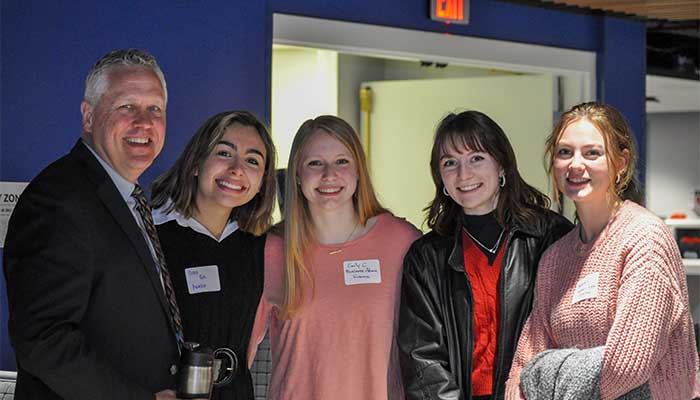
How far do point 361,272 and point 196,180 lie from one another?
24.5 inches

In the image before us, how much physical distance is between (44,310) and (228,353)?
837 millimetres

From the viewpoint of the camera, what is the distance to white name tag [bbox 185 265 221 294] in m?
3.10

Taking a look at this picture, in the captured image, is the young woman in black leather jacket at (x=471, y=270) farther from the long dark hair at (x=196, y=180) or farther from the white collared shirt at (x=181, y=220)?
the white collared shirt at (x=181, y=220)

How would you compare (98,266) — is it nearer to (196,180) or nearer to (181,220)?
(181,220)

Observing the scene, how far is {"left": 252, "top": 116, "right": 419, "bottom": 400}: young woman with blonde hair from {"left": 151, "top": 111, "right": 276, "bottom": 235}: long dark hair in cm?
8

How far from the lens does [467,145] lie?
314cm

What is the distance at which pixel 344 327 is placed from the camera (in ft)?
10.5

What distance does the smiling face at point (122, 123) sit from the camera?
2.60 metres

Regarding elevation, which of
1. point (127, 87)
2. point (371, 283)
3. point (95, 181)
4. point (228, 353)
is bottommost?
point (228, 353)

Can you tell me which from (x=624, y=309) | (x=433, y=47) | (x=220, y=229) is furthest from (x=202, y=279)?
(x=433, y=47)

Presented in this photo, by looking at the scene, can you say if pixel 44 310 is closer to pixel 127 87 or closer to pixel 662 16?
pixel 127 87

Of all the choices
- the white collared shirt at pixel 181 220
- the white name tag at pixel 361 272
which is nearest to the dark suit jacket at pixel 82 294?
the white collared shirt at pixel 181 220

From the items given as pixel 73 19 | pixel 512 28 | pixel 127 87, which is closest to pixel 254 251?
pixel 127 87

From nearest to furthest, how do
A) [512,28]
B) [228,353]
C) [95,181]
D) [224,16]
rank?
[95,181] → [228,353] → [224,16] → [512,28]
